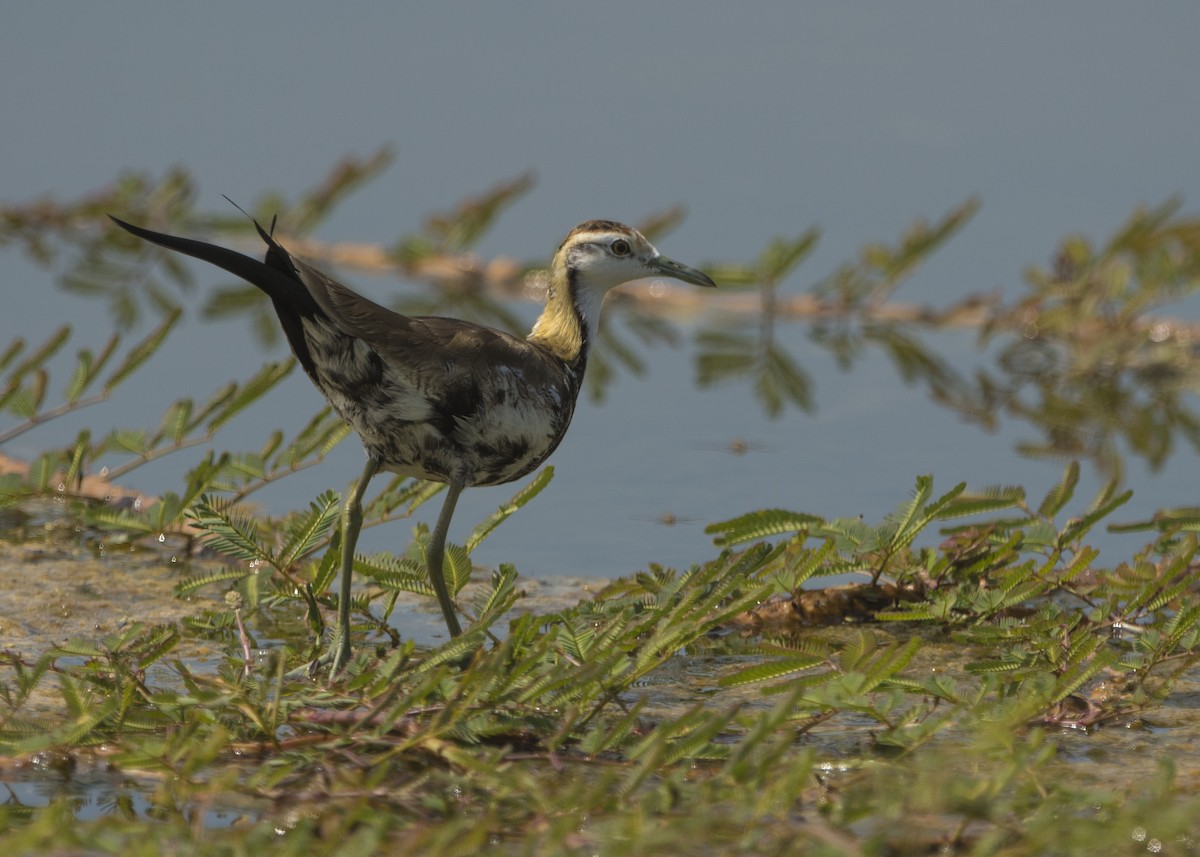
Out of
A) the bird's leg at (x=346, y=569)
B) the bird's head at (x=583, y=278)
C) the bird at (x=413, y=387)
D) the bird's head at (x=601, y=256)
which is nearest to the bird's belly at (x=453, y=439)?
the bird at (x=413, y=387)

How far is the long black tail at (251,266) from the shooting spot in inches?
167

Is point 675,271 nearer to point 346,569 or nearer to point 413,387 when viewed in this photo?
point 413,387

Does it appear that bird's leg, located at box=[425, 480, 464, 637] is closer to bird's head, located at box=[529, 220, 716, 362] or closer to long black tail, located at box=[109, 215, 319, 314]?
long black tail, located at box=[109, 215, 319, 314]

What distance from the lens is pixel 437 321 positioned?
15.9ft

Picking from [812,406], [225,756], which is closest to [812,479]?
[812,406]

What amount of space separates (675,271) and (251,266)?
2.26 metres

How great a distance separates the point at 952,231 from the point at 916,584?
3.51 meters

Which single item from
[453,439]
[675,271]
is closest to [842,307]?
[675,271]

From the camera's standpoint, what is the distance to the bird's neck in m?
5.54

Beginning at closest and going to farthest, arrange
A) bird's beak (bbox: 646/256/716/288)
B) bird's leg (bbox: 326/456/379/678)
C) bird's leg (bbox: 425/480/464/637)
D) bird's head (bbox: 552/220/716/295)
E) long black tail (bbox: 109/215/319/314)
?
long black tail (bbox: 109/215/319/314) < bird's leg (bbox: 326/456/379/678) < bird's leg (bbox: 425/480/464/637) < bird's head (bbox: 552/220/716/295) < bird's beak (bbox: 646/256/716/288)

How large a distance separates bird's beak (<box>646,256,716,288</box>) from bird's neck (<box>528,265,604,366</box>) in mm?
451

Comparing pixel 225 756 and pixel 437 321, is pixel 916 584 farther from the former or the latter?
pixel 225 756

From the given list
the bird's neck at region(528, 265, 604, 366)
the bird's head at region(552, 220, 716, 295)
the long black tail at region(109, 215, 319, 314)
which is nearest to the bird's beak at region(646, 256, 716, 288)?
the bird's head at region(552, 220, 716, 295)

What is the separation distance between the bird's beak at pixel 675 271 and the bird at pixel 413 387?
1.16 meters
